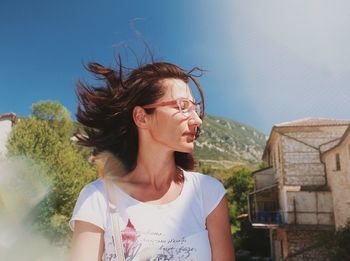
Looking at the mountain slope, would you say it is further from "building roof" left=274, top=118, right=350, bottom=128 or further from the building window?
the building window

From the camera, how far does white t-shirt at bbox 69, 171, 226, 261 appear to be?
138 cm

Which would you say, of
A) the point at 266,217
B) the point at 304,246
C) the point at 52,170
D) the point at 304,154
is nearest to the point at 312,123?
the point at 304,154

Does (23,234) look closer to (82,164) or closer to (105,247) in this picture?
(82,164)

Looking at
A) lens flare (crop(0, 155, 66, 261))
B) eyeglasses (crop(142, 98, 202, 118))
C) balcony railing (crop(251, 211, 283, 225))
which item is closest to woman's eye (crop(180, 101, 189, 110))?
eyeglasses (crop(142, 98, 202, 118))

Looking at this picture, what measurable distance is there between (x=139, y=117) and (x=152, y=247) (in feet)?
1.79

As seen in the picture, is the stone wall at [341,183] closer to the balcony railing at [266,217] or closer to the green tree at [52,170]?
the balcony railing at [266,217]

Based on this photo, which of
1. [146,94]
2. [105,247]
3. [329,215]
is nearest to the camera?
[105,247]

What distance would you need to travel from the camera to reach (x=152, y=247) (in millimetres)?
1380

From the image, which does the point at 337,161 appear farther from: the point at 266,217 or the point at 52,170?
the point at 52,170

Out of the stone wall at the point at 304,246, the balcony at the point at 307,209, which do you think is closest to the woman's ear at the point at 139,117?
the balcony at the point at 307,209

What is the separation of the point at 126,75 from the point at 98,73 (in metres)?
0.13

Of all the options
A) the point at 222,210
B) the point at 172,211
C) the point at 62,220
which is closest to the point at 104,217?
the point at 172,211

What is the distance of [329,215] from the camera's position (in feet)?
56.7

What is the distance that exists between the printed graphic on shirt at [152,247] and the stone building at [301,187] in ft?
49.1
